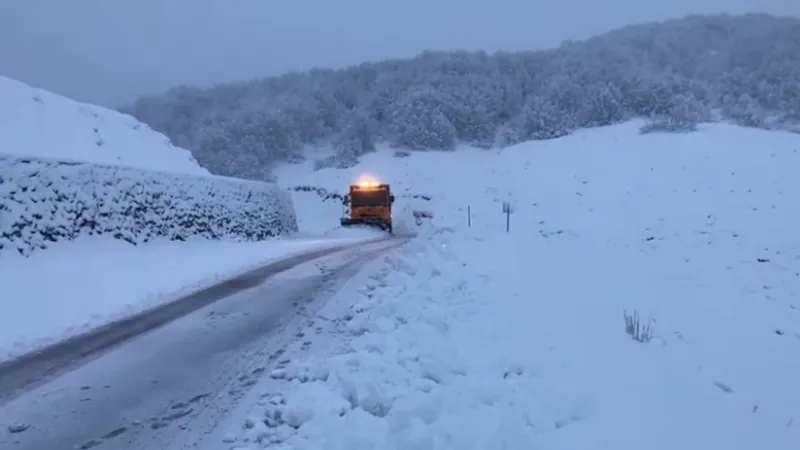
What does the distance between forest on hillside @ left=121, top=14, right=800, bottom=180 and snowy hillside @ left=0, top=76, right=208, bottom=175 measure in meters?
32.1

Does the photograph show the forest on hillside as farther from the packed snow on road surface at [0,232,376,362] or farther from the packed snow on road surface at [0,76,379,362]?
the packed snow on road surface at [0,232,376,362]

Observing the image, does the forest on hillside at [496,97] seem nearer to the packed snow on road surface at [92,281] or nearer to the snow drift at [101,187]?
the snow drift at [101,187]

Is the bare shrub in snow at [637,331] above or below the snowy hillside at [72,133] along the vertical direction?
below

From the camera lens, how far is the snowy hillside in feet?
63.2

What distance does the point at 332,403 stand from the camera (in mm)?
5023

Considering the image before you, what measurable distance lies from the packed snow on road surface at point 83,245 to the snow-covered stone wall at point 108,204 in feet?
0.11

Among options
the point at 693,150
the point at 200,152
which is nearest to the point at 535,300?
the point at 693,150

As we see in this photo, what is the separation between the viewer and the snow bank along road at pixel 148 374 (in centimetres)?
485

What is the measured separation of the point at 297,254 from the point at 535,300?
1007 cm

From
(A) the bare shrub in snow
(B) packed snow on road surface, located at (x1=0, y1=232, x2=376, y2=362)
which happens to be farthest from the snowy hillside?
(A) the bare shrub in snow

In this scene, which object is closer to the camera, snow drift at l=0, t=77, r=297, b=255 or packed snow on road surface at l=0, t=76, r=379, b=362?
packed snow on road surface at l=0, t=76, r=379, b=362

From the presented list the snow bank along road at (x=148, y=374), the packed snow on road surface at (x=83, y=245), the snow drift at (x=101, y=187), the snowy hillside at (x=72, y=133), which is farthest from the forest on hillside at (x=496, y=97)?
the snow bank along road at (x=148, y=374)

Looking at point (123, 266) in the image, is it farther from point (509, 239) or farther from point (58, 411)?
point (509, 239)

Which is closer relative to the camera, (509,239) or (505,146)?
(509,239)
